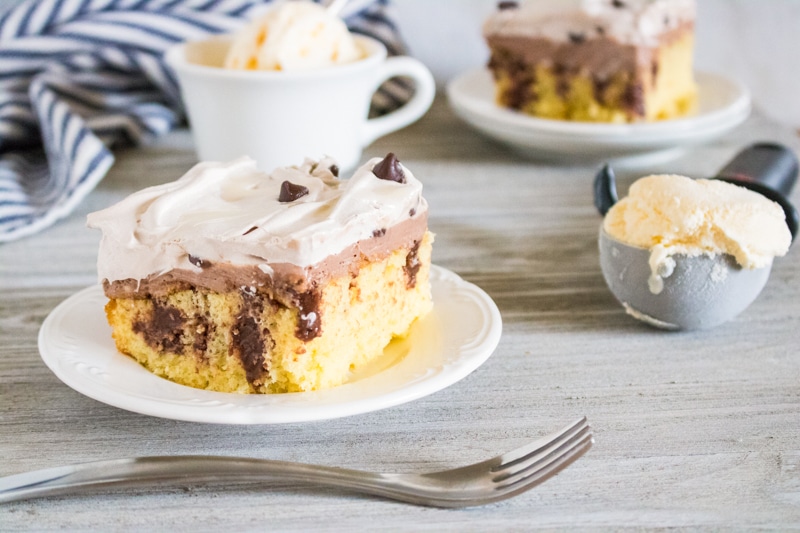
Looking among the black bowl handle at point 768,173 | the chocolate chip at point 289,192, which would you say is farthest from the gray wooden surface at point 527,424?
the chocolate chip at point 289,192

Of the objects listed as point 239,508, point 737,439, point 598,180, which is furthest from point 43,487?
point 598,180

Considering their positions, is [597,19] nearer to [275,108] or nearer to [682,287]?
[275,108]

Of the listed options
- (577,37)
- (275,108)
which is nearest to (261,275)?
(275,108)

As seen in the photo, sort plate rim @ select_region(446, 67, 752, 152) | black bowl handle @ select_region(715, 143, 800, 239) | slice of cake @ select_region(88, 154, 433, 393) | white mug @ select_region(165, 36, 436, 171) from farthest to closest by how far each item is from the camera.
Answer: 1. plate rim @ select_region(446, 67, 752, 152)
2. white mug @ select_region(165, 36, 436, 171)
3. black bowl handle @ select_region(715, 143, 800, 239)
4. slice of cake @ select_region(88, 154, 433, 393)

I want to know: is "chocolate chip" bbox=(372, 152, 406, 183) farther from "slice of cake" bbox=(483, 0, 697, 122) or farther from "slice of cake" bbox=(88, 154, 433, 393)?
"slice of cake" bbox=(483, 0, 697, 122)

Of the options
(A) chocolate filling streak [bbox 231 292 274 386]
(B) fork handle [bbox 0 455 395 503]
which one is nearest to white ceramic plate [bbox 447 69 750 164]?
(A) chocolate filling streak [bbox 231 292 274 386]
